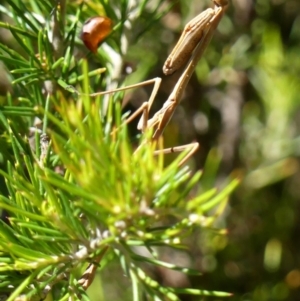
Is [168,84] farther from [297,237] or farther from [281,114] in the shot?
[297,237]

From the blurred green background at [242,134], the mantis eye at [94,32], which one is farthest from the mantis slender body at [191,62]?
the blurred green background at [242,134]

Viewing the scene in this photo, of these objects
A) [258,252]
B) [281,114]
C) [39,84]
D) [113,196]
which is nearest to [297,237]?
[258,252]

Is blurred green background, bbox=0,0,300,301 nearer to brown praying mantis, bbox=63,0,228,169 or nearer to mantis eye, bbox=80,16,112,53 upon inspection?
brown praying mantis, bbox=63,0,228,169

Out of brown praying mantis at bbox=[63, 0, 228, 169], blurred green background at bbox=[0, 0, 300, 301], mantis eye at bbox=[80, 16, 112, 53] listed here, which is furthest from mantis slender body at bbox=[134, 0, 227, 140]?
blurred green background at bbox=[0, 0, 300, 301]

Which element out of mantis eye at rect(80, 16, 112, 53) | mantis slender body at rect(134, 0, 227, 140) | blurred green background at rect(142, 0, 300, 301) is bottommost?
blurred green background at rect(142, 0, 300, 301)

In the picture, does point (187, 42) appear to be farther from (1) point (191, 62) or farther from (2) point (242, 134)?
(2) point (242, 134)

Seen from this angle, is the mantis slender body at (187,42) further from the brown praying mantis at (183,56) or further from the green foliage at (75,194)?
the green foliage at (75,194)
